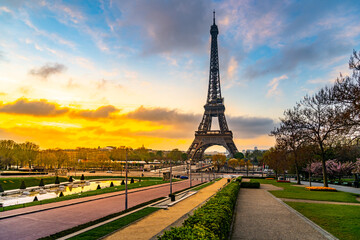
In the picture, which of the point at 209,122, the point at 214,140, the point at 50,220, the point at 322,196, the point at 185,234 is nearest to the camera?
the point at 185,234

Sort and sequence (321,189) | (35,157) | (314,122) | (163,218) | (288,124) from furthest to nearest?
1. (35,157)
2. (288,124)
3. (314,122)
4. (321,189)
5. (163,218)

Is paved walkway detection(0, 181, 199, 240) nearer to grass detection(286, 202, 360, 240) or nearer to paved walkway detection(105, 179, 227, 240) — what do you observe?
paved walkway detection(105, 179, 227, 240)

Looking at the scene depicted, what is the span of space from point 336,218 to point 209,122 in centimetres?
9403

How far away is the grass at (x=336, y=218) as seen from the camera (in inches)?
486

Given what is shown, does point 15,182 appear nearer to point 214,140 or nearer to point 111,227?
point 111,227

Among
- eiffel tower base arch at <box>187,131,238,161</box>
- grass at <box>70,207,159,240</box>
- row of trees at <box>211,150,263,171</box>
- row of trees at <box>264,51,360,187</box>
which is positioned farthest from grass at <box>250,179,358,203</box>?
eiffel tower base arch at <box>187,131,238,161</box>

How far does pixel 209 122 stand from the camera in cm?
10912

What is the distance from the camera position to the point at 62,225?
50.0 ft

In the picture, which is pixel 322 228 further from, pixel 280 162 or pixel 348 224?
pixel 280 162

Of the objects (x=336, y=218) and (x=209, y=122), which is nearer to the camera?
(x=336, y=218)

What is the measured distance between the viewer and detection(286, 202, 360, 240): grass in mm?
12338

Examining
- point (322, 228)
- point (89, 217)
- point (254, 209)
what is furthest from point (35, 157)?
point (322, 228)

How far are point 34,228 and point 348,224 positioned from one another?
65.0 feet

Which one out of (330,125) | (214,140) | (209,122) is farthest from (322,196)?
(209,122)
